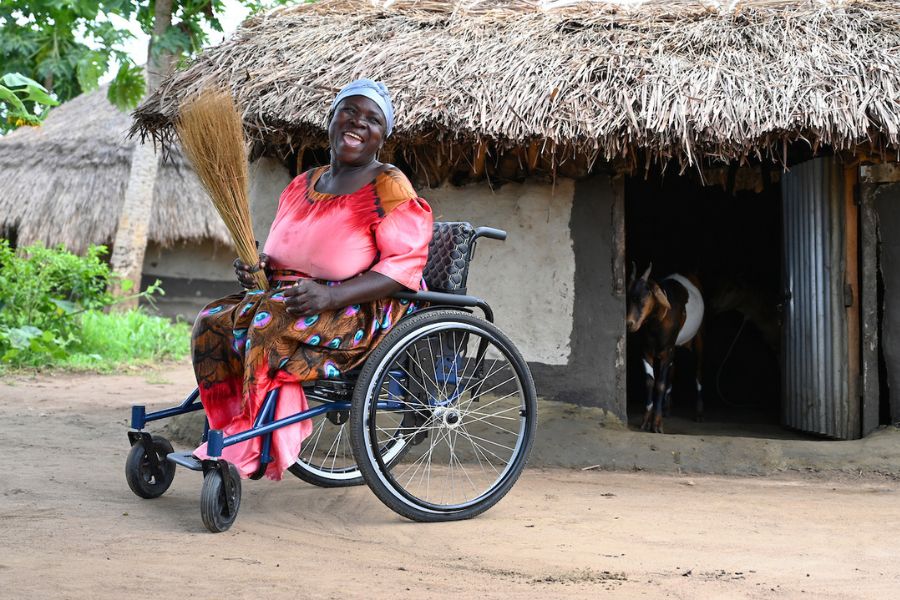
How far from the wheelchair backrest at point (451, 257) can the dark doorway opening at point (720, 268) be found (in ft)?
13.5

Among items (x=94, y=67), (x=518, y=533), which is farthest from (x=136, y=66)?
(x=518, y=533)

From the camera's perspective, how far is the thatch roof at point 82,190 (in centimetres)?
1148

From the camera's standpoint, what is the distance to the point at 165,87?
550cm

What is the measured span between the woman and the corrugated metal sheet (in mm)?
2966

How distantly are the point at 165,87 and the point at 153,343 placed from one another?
441cm

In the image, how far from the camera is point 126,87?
31.6 ft

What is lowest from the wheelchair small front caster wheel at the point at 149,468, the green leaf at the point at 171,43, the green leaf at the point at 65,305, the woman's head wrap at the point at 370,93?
the wheelchair small front caster wheel at the point at 149,468

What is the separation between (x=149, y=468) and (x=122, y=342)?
5756mm

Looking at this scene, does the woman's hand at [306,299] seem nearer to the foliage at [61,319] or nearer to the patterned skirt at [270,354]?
the patterned skirt at [270,354]

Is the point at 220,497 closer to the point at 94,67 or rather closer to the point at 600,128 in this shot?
the point at 600,128

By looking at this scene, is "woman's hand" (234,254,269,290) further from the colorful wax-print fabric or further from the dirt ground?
the dirt ground

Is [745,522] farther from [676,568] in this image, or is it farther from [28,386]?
[28,386]

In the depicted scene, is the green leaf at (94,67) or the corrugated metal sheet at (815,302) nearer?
the corrugated metal sheet at (815,302)

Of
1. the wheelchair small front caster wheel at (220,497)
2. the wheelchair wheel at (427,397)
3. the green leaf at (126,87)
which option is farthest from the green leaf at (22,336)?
the wheelchair small front caster wheel at (220,497)
